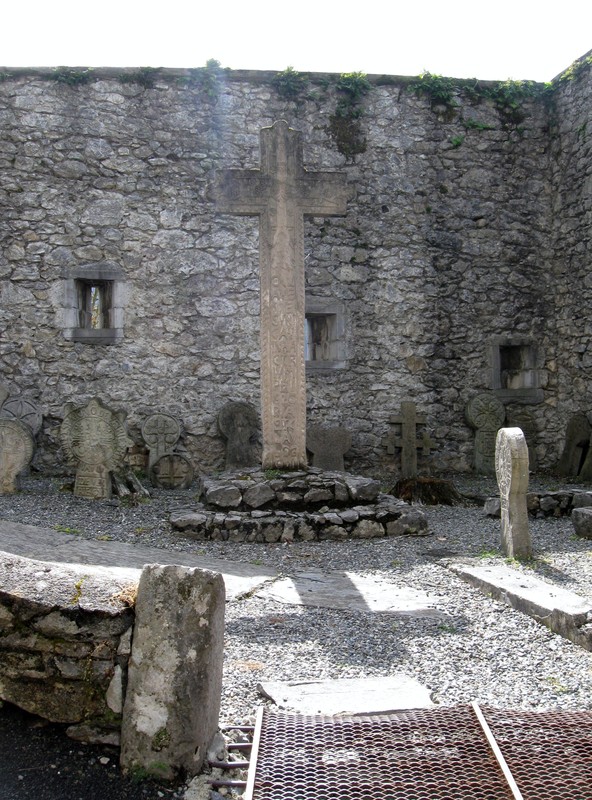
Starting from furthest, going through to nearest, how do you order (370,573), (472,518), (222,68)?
(222,68) < (472,518) < (370,573)

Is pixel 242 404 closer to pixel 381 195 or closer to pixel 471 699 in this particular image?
pixel 381 195

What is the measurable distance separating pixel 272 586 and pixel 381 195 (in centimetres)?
808

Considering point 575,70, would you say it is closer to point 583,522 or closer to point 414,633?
point 583,522

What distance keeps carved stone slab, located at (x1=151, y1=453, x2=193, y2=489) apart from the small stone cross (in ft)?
9.98

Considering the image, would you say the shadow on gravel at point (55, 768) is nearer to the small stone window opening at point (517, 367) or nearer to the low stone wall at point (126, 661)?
the low stone wall at point (126, 661)

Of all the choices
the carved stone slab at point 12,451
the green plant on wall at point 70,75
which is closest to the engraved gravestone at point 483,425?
the carved stone slab at point 12,451

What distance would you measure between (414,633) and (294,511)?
318cm

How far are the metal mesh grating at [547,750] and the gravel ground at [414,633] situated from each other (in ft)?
0.71

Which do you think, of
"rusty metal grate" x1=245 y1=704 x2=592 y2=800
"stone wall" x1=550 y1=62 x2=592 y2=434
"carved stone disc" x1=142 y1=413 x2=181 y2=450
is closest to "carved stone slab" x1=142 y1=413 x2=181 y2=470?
"carved stone disc" x1=142 y1=413 x2=181 y2=450

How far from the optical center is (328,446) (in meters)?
11.1

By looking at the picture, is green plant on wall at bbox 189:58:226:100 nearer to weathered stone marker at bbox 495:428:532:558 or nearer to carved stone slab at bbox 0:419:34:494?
carved stone slab at bbox 0:419:34:494


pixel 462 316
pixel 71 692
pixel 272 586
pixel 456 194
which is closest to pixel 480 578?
pixel 272 586

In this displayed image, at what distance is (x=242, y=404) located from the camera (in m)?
11.2

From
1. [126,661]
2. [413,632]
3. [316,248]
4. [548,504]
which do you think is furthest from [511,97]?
[126,661]
